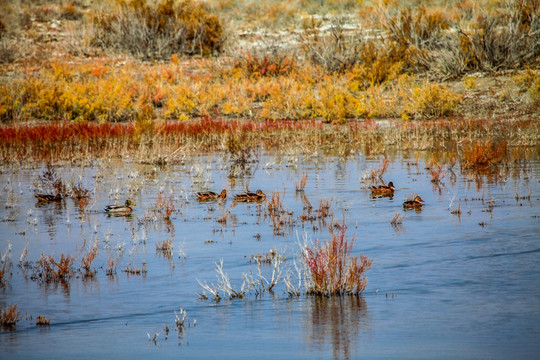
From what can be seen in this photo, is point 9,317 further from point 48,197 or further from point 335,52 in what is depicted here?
point 335,52

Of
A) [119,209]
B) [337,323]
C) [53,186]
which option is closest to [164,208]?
[119,209]

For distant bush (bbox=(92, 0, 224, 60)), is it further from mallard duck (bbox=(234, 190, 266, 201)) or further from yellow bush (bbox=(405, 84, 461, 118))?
mallard duck (bbox=(234, 190, 266, 201))

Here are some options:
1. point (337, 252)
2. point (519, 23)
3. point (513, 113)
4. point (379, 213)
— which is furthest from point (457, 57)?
point (337, 252)

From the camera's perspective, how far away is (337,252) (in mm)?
7160

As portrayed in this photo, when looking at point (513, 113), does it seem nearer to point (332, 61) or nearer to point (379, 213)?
point (332, 61)

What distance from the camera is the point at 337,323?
20.3 ft

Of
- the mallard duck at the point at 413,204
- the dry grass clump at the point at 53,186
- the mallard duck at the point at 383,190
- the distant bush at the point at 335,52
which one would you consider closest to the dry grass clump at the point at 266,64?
the distant bush at the point at 335,52

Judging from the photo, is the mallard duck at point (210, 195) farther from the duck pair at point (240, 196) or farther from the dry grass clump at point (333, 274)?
the dry grass clump at point (333, 274)

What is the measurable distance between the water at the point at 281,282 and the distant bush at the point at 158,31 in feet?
77.3

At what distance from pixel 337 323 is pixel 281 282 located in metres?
1.34

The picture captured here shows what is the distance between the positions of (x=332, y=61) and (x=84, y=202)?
19.9 metres

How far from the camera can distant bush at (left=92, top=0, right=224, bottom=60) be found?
3609cm

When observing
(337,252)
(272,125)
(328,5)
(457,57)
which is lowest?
(337,252)

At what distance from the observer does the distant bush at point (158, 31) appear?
3609 cm
